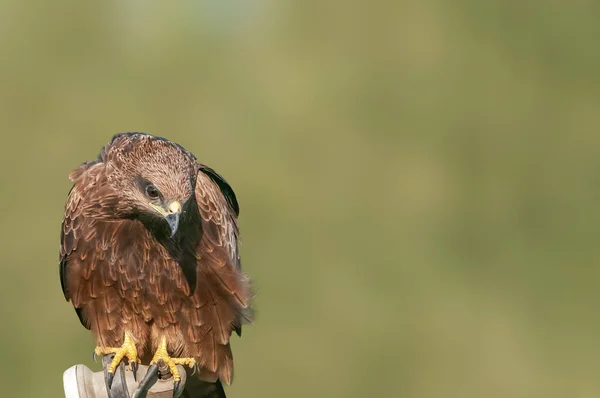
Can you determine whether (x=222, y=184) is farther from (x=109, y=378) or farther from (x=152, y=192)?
(x=109, y=378)

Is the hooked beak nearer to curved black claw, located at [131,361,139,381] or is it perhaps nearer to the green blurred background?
curved black claw, located at [131,361,139,381]

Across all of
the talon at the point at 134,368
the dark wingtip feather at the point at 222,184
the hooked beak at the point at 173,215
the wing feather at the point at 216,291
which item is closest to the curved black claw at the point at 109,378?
the talon at the point at 134,368

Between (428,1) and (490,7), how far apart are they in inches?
22.3

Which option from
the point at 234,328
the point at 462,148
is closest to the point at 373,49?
the point at 462,148

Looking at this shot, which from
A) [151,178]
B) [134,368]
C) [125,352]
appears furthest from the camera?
[125,352]

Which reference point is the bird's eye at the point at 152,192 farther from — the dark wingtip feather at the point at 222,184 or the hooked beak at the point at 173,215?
the dark wingtip feather at the point at 222,184

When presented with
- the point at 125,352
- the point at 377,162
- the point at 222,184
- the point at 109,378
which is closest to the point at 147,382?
the point at 109,378

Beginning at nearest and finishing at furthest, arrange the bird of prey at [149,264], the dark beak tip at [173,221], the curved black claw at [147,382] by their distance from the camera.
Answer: the curved black claw at [147,382] < the dark beak tip at [173,221] < the bird of prey at [149,264]

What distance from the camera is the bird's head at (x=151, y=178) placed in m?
3.11

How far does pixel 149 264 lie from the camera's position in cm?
330

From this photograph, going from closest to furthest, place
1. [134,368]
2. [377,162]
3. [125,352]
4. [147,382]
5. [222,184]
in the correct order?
1. [147,382]
2. [134,368]
3. [125,352]
4. [222,184]
5. [377,162]

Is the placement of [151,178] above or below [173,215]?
above

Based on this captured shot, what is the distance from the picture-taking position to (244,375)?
643 centimetres

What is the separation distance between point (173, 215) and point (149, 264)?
12.4 inches
